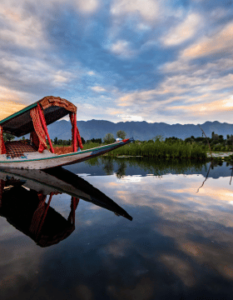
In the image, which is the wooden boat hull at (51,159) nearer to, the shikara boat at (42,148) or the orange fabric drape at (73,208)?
the shikara boat at (42,148)

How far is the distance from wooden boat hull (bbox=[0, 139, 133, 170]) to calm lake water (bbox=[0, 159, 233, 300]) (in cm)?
315

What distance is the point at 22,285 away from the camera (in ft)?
5.26

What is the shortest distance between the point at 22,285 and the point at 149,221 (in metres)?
1.95

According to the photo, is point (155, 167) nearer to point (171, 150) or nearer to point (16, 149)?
point (171, 150)

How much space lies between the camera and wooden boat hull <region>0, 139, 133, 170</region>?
679 centimetres

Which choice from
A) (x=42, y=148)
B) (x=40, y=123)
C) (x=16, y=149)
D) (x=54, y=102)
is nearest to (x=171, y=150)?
(x=54, y=102)

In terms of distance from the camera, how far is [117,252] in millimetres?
2098

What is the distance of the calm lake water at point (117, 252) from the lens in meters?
1.56

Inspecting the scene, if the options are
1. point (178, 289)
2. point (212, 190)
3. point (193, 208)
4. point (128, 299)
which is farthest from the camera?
point (212, 190)

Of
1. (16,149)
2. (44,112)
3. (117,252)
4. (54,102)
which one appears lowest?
(117,252)

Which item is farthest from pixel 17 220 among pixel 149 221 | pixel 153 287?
pixel 153 287

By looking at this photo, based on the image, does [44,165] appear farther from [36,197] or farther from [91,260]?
[91,260]

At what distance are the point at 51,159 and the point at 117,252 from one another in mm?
→ 6072

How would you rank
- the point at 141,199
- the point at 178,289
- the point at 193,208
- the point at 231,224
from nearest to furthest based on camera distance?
the point at 178,289 < the point at 231,224 < the point at 193,208 < the point at 141,199
